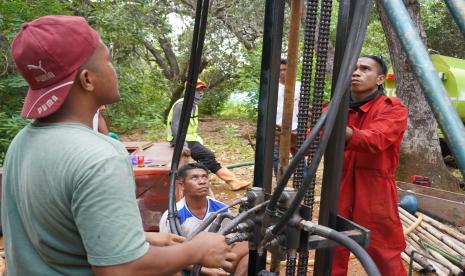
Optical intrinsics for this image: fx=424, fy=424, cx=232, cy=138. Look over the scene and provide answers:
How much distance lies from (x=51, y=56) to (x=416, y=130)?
15.0 ft

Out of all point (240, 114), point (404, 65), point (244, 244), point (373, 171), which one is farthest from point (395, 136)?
point (240, 114)

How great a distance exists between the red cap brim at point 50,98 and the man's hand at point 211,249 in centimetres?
51

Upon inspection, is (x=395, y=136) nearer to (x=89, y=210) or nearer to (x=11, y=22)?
(x=89, y=210)

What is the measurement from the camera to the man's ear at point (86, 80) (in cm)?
110

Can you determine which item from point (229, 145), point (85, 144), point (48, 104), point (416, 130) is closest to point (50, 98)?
point (48, 104)

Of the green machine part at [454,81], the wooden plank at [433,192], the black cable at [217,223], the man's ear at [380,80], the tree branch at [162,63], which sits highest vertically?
the tree branch at [162,63]

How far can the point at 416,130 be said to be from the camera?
15.9ft

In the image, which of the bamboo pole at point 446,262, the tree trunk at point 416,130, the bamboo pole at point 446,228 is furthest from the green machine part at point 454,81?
the bamboo pole at point 446,262

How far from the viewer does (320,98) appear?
4.83 feet

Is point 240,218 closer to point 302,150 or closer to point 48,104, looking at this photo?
point 302,150

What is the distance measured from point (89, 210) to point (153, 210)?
116 inches

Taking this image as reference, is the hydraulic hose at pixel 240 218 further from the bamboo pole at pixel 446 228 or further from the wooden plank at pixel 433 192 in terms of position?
the wooden plank at pixel 433 192

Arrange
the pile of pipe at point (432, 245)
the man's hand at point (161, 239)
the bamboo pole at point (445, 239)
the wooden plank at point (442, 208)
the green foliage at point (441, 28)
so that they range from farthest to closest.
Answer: the green foliage at point (441, 28), the wooden plank at point (442, 208), the bamboo pole at point (445, 239), the pile of pipe at point (432, 245), the man's hand at point (161, 239)

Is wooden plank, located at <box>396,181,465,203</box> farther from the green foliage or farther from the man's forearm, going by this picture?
the green foliage
